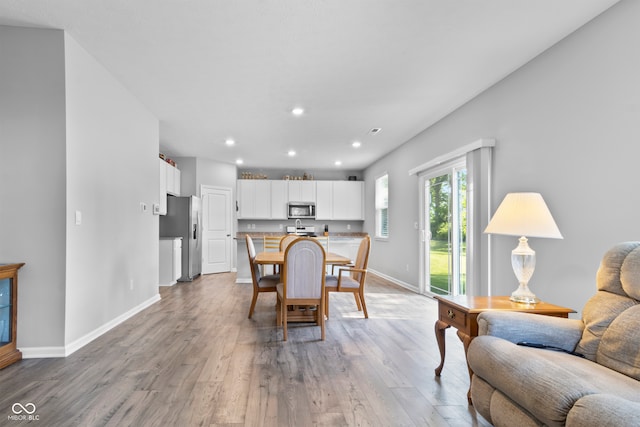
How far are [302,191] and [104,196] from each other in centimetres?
577

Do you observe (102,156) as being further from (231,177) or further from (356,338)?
(231,177)

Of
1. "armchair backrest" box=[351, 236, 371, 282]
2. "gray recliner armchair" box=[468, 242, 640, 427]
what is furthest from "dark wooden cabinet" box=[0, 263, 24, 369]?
"gray recliner armchair" box=[468, 242, 640, 427]

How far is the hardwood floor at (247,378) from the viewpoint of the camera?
78.8 inches

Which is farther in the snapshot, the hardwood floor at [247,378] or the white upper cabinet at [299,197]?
the white upper cabinet at [299,197]

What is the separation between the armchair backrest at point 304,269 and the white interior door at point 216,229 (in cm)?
505

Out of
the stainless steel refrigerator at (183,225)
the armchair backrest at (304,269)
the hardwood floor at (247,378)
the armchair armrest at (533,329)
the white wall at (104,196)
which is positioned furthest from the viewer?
the stainless steel refrigerator at (183,225)

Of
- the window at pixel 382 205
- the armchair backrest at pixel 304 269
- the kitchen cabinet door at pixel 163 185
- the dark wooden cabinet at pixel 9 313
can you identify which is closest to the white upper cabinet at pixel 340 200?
the window at pixel 382 205

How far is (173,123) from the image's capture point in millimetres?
5391

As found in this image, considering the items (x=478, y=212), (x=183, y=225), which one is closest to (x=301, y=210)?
(x=183, y=225)

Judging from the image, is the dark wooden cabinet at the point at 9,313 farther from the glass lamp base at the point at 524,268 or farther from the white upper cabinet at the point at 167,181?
the glass lamp base at the point at 524,268

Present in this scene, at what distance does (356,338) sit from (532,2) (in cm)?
297

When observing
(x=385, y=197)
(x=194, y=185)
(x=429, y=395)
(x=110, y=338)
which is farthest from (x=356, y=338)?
(x=194, y=185)

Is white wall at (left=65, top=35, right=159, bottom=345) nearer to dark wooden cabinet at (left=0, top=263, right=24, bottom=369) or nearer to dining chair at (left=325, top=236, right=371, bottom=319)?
dark wooden cabinet at (left=0, top=263, right=24, bottom=369)

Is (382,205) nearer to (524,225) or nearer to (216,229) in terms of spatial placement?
(216,229)
